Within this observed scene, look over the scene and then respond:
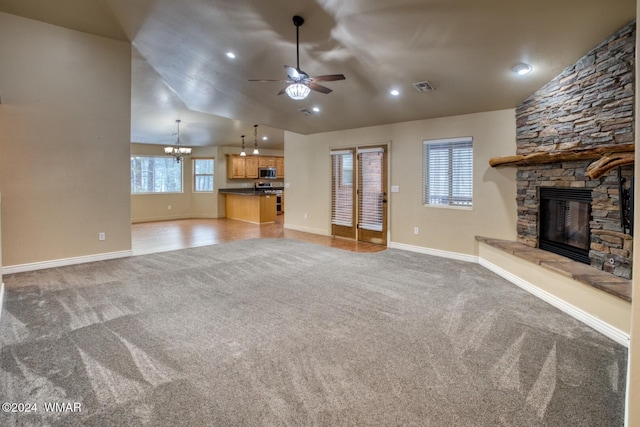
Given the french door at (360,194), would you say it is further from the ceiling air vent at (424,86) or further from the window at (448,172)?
the ceiling air vent at (424,86)

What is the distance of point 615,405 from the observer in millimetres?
1788

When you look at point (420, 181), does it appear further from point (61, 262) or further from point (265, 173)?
point (265, 173)

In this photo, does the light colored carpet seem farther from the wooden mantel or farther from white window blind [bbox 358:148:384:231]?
white window blind [bbox 358:148:384:231]

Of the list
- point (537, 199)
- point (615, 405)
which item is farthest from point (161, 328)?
point (537, 199)

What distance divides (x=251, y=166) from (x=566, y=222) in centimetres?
963

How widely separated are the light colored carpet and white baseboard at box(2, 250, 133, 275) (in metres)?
0.26

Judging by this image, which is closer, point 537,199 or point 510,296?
point 510,296

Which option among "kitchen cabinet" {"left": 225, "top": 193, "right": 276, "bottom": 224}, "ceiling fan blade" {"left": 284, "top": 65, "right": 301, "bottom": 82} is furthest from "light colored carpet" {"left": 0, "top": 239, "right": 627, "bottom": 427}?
"kitchen cabinet" {"left": 225, "top": 193, "right": 276, "bottom": 224}

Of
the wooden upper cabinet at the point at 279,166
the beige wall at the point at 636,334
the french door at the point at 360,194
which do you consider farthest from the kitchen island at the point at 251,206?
the beige wall at the point at 636,334

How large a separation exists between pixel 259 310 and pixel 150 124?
710 centimetres

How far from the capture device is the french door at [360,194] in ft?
21.0

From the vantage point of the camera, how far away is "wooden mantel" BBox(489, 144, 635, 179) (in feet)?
7.95

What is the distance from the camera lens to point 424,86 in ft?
14.5

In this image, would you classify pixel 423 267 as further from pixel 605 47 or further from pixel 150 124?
pixel 150 124
